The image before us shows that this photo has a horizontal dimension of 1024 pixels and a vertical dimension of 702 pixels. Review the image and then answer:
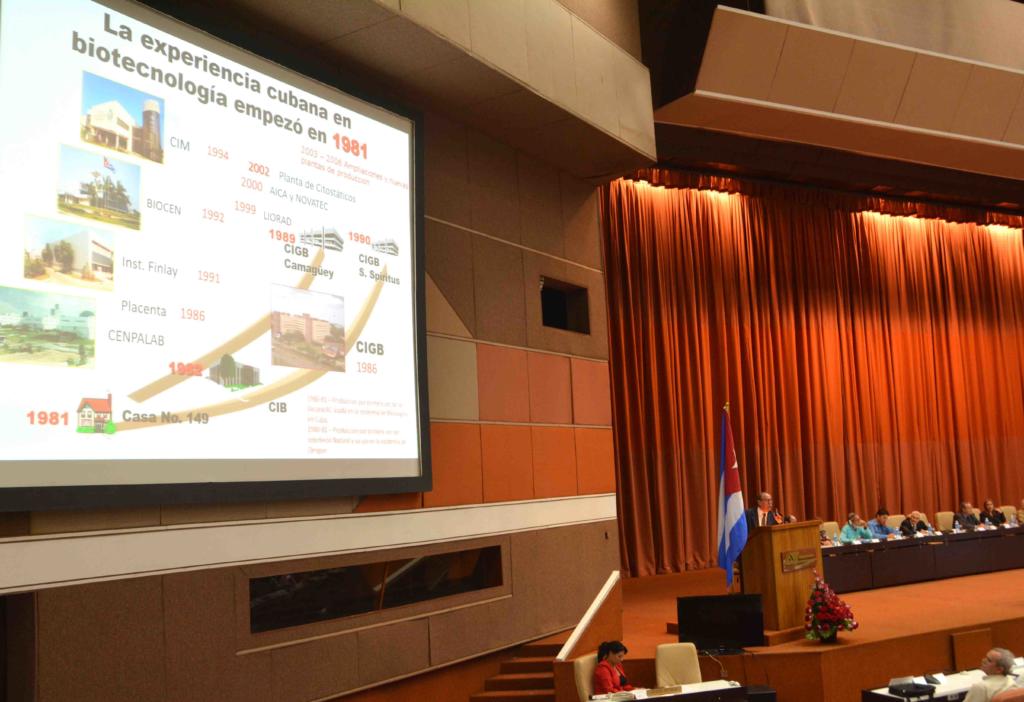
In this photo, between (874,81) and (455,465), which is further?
(874,81)

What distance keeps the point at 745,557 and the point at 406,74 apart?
539cm

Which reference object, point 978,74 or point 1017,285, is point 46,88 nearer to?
point 978,74

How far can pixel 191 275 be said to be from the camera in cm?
580

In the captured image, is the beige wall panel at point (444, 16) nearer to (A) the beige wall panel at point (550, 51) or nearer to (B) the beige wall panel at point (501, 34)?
(B) the beige wall panel at point (501, 34)

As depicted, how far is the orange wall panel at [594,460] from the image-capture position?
9.49 metres

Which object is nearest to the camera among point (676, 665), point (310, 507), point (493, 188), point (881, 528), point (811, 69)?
point (310, 507)

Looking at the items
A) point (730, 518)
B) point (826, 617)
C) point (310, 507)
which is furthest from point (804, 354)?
point (310, 507)

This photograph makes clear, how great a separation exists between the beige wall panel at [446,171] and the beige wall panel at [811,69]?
469 cm

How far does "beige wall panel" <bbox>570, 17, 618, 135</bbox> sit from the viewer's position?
8.68 meters

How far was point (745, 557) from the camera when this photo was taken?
30.7 feet

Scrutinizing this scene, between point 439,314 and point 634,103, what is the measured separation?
317cm

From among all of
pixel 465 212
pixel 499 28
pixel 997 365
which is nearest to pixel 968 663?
pixel 465 212

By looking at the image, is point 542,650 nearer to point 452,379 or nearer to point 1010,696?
point 452,379

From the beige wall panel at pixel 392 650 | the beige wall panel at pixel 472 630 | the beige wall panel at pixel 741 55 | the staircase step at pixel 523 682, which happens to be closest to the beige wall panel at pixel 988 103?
the beige wall panel at pixel 741 55
